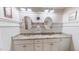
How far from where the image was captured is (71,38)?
47.2 inches

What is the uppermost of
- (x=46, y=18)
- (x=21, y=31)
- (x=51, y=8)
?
(x=51, y=8)

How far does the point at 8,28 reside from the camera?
1.16 m

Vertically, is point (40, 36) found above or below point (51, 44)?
above

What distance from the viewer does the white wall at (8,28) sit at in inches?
45.0

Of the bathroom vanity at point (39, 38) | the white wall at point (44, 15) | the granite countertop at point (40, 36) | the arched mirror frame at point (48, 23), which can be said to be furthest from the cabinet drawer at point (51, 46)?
the white wall at point (44, 15)

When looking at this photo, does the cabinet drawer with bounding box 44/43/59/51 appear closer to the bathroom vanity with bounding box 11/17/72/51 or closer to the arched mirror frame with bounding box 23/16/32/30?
the bathroom vanity with bounding box 11/17/72/51

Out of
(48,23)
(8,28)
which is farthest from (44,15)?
(8,28)

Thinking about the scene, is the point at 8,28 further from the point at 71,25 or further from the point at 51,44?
the point at 71,25

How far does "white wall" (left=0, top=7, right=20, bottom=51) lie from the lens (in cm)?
114

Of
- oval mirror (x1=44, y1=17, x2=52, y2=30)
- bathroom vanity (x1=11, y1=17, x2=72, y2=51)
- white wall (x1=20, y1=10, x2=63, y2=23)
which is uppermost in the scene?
white wall (x1=20, y1=10, x2=63, y2=23)

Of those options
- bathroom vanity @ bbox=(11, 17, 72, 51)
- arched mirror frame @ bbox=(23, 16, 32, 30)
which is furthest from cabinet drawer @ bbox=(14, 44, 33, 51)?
arched mirror frame @ bbox=(23, 16, 32, 30)
